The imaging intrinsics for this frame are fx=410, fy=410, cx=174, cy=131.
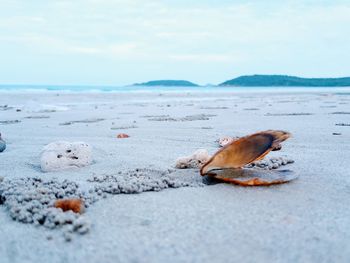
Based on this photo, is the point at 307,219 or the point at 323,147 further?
the point at 323,147

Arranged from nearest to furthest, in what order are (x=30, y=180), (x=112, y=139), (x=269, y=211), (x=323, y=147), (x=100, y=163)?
(x=269, y=211), (x=30, y=180), (x=100, y=163), (x=323, y=147), (x=112, y=139)

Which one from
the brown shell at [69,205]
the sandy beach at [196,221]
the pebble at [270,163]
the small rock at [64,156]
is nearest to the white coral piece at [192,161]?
the sandy beach at [196,221]

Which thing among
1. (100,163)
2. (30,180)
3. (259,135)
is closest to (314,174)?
(259,135)

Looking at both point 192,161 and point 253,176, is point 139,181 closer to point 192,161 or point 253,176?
point 192,161

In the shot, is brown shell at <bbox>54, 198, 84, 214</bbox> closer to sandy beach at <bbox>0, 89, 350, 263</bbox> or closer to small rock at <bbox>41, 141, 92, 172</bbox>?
sandy beach at <bbox>0, 89, 350, 263</bbox>

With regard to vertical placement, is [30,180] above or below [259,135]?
below

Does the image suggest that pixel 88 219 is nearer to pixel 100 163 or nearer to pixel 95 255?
pixel 95 255
